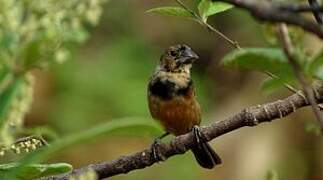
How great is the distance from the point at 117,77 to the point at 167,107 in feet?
9.79

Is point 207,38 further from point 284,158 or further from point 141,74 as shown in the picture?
point 284,158

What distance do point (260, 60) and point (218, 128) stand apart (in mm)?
590

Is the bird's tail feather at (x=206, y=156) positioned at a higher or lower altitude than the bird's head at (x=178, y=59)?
lower

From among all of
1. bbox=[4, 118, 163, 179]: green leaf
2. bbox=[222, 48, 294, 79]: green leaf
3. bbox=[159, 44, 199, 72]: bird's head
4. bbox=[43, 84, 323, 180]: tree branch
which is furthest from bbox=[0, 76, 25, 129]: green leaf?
bbox=[159, 44, 199, 72]: bird's head

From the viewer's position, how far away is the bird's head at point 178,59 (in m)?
3.10

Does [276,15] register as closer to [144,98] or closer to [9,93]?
[9,93]

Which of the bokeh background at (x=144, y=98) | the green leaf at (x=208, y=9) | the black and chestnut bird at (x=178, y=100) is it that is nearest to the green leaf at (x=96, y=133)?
the green leaf at (x=208, y=9)

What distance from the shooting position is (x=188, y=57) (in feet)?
10.2

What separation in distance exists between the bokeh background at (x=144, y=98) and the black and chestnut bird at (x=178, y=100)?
86.5 inches

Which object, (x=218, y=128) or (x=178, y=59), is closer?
(x=218, y=128)

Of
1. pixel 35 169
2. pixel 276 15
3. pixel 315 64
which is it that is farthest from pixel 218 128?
pixel 276 15

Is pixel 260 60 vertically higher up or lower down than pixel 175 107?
lower down

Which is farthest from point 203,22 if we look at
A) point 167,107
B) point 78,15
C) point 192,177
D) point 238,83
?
point 238,83

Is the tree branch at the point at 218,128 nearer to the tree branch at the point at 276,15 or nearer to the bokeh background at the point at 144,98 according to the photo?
the tree branch at the point at 276,15
